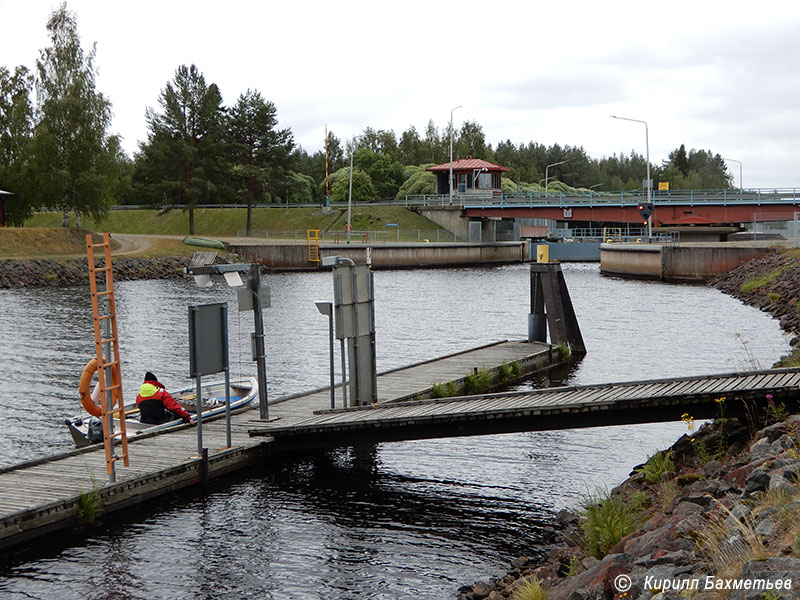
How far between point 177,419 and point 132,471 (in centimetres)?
332

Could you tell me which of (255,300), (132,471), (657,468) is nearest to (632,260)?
(255,300)

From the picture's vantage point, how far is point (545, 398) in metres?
14.7

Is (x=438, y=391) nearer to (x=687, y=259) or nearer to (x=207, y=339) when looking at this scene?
(x=207, y=339)

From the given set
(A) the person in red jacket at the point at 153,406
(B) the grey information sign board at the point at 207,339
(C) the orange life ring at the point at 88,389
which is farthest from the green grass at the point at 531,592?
(A) the person in red jacket at the point at 153,406

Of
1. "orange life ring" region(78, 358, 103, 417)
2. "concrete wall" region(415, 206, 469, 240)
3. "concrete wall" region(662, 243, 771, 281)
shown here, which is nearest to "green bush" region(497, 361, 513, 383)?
"orange life ring" region(78, 358, 103, 417)

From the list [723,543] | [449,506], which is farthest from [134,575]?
[723,543]

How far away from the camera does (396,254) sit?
3152 inches

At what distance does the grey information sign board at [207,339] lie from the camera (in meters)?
13.3

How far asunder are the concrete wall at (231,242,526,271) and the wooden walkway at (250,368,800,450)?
5070 cm

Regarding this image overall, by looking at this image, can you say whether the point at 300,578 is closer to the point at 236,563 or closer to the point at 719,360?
the point at 236,563

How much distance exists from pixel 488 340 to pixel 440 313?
952 cm

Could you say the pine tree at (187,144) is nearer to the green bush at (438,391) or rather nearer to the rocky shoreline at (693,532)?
the green bush at (438,391)

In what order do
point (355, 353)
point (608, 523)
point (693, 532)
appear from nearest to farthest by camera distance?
point (693, 532) < point (608, 523) < point (355, 353)

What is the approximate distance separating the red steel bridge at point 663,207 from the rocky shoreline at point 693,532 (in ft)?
187
